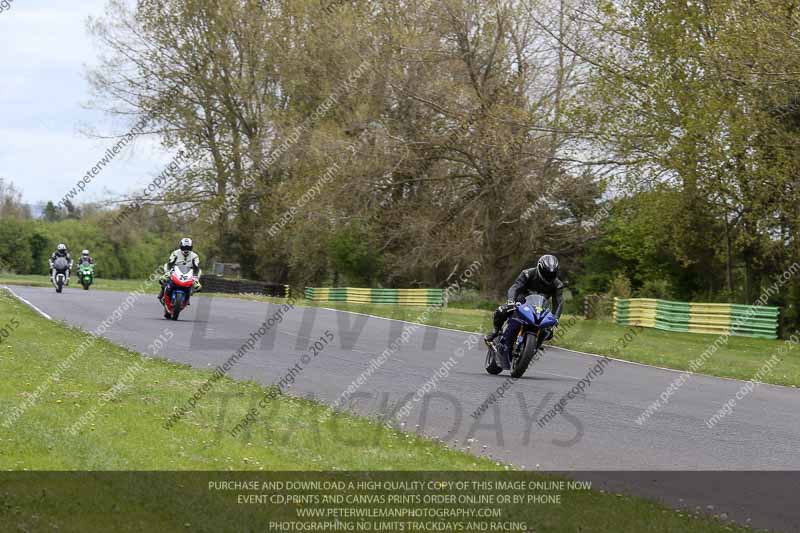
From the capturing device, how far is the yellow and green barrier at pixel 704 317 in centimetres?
3450

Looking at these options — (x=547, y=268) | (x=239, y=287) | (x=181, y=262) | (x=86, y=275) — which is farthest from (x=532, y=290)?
(x=239, y=287)

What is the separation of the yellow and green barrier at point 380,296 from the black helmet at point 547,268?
102 ft

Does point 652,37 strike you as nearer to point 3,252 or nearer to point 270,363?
point 270,363

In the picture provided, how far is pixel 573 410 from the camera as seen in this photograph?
13.4 meters

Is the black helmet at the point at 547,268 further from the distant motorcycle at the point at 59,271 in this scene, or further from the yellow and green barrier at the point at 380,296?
the yellow and green barrier at the point at 380,296

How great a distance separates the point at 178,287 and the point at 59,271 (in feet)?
52.6

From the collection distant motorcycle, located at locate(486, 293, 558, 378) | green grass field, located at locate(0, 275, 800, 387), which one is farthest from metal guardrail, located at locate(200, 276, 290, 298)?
distant motorcycle, located at locate(486, 293, 558, 378)

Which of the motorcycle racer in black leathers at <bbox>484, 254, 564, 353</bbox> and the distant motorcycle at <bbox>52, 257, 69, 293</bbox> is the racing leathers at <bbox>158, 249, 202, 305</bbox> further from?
the distant motorcycle at <bbox>52, 257, 69, 293</bbox>

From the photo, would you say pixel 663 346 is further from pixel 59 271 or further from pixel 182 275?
pixel 59 271

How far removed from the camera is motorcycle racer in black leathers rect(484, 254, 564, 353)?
1630 cm

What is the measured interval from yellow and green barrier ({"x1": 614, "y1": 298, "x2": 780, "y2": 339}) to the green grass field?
90 centimetres

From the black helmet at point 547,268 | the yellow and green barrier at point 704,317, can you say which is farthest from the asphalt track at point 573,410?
the yellow and green barrier at point 704,317
